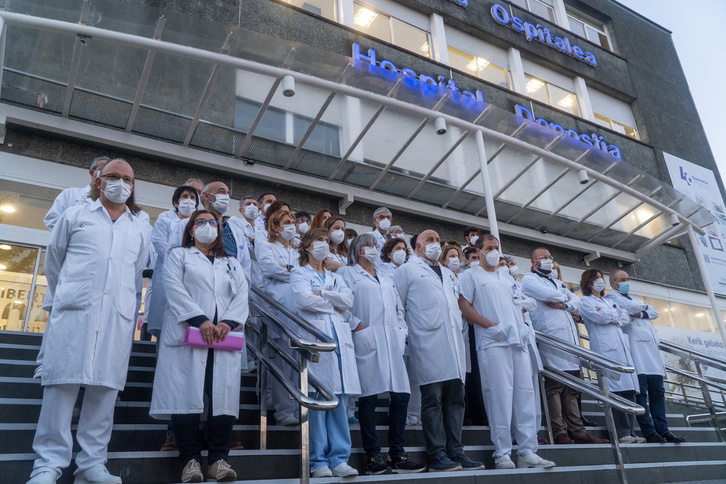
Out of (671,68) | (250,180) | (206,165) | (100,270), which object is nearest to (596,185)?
(250,180)

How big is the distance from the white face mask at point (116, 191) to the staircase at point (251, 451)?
1517 mm

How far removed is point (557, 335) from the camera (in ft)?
20.5

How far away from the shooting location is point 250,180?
948 cm

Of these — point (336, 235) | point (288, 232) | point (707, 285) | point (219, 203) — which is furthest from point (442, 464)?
point (707, 285)

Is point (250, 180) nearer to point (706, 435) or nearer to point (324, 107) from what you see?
point (324, 107)

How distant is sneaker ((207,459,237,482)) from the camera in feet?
10.8

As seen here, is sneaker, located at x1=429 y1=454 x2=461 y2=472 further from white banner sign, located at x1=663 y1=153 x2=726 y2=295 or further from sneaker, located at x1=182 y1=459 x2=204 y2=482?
white banner sign, located at x1=663 y1=153 x2=726 y2=295

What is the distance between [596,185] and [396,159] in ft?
14.6

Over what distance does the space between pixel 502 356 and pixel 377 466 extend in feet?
5.31

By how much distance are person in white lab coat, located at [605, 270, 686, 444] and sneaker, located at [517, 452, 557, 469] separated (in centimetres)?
222

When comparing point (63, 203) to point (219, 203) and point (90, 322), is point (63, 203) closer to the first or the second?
point (219, 203)

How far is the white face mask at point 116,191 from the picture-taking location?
3811 mm

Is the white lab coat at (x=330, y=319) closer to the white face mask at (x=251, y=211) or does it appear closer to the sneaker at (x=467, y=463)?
the sneaker at (x=467, y=463)

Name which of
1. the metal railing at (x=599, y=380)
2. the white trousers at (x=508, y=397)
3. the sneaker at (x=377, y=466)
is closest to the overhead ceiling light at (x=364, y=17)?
the metal railing at (x=599, y=380)
